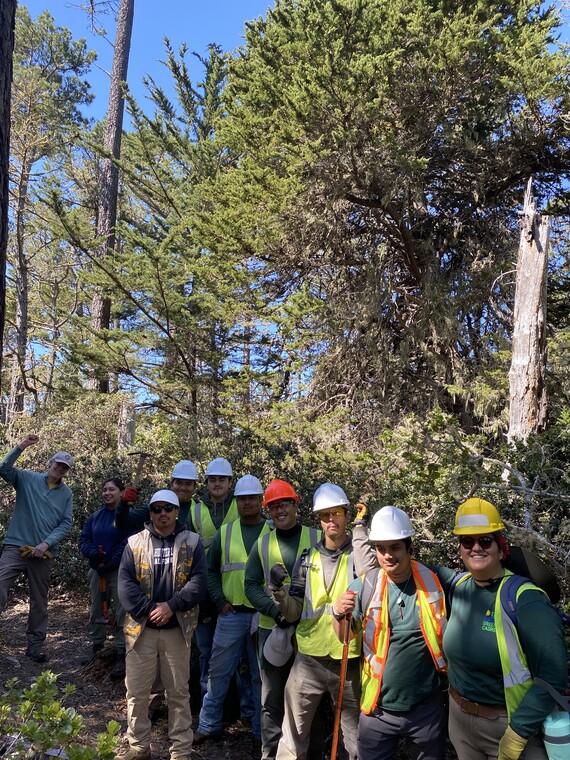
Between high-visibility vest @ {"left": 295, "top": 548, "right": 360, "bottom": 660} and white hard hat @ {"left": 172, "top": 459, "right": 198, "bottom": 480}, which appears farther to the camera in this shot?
white hard hat @ {"left": 172, "top": 459, "right": 198, "bottom": 480}

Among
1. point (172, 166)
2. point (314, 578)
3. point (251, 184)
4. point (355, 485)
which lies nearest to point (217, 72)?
point (172, 166)

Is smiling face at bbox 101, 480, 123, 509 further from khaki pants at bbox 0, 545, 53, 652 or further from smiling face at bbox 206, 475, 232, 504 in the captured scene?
smiling face at bbox 206, 475, 232, 504

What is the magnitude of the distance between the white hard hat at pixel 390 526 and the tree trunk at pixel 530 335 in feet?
14.7

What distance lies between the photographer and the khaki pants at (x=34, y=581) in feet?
18.0

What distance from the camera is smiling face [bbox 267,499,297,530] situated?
3.81m

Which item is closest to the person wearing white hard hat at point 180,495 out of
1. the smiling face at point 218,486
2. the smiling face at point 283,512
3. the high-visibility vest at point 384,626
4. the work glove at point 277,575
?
the smiling face at point 218,486

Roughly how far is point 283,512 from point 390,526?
1.16m

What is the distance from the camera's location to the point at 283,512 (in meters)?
3.82

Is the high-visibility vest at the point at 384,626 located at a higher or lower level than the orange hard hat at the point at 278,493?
lower

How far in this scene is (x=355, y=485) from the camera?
20.2ft

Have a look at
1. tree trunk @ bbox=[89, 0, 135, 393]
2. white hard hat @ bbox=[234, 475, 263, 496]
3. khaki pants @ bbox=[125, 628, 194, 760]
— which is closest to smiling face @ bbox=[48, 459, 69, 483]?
white hard hat @ bbox=[234, 475, 263, 496]

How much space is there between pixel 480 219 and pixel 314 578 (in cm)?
945

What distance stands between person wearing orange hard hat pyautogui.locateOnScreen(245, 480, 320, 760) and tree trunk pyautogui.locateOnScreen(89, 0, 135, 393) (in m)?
8.60

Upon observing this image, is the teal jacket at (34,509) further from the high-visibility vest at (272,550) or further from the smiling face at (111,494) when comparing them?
the high-visibility vest at (272,550)
